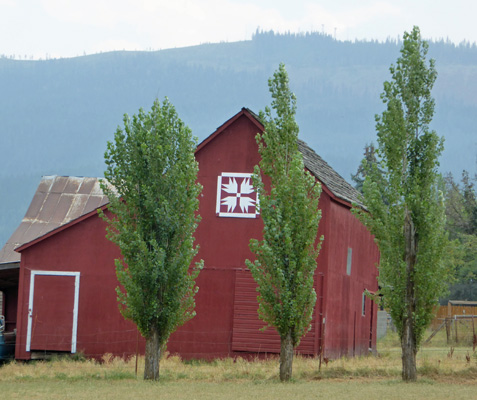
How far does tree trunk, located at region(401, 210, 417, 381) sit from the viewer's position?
23.9 metres

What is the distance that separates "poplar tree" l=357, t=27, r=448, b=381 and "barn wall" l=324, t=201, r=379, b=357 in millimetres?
5137

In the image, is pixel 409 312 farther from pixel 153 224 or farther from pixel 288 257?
pixel 153 224

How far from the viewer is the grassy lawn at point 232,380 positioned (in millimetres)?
20516

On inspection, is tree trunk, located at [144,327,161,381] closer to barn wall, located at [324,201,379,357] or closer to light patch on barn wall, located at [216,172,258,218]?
light patch on barn wall, located at [216,172,258,218]

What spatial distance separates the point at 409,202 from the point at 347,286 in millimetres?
8547

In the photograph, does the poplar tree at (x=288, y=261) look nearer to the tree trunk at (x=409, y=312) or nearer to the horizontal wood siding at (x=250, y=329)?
the tree trunk at (x=409, y=312)

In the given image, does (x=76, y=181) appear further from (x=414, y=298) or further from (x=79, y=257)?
(x=414, y=298)

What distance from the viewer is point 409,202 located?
24.2 meters

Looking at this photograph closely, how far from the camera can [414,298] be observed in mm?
24219

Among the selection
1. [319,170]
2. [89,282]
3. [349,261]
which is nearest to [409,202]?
[319,170]

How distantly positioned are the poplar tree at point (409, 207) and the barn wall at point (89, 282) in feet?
32.2

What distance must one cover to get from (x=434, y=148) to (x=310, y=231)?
4086mm

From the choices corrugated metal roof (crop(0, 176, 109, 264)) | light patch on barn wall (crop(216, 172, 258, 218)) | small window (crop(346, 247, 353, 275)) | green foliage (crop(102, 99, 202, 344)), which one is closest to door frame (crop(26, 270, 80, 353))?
light patch on barn wall (crop(216, 172, 258, 218))

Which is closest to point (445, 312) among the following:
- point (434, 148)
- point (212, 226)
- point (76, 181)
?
point (76, 181)
